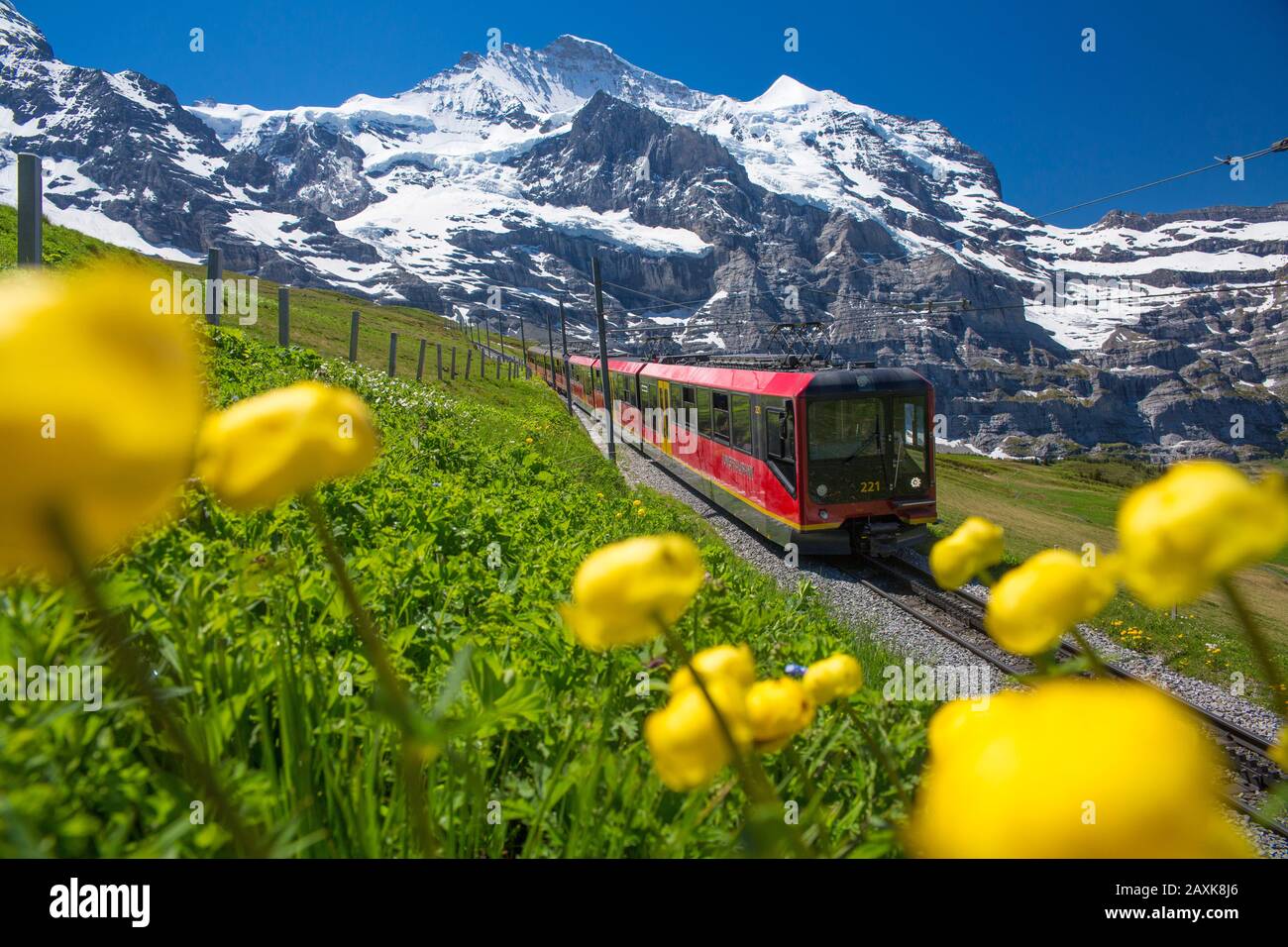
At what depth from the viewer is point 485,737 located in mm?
1927

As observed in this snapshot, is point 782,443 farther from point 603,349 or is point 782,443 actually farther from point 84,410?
point 84,410

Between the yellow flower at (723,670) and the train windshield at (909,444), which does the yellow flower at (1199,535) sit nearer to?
the yellow flower at (723,670)

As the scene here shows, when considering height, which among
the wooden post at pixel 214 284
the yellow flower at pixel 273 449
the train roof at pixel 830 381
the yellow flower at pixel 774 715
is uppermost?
the wooden post at pixel 214 284

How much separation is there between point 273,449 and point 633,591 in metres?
0.41

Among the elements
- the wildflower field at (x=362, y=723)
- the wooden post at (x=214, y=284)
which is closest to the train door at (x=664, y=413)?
the wooden post at (x=214, y=284)

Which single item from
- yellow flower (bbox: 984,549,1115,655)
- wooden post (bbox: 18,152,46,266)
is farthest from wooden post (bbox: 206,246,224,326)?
yellow flower (bbox: 984,549,1115,655)

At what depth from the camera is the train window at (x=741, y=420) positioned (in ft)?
44.5

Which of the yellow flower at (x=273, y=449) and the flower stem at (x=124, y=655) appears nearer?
the flower stem at (x=124, y=655)

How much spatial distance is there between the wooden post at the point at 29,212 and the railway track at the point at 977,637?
737 cm

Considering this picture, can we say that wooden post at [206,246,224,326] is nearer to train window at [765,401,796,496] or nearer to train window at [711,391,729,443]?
train window at [765,401,796,496]

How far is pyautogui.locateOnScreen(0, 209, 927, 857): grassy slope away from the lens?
1.26 meters

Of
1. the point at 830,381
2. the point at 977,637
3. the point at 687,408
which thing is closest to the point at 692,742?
the point at 977,637

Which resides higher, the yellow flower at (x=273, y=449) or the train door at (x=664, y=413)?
the train door at (x=664, y=413)
